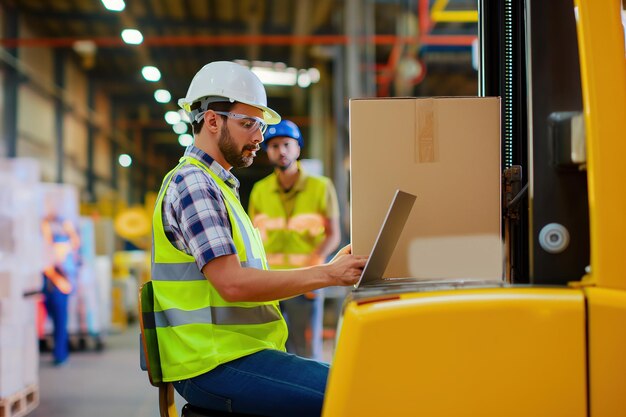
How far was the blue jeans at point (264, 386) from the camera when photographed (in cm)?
196

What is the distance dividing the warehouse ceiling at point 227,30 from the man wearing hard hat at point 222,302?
328 inches

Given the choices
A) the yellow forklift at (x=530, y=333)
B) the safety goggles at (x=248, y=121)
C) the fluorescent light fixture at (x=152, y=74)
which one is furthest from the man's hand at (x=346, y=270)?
the fluorescent light fixture at (x=152, y=74)

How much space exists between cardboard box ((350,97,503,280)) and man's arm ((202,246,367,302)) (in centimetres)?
16

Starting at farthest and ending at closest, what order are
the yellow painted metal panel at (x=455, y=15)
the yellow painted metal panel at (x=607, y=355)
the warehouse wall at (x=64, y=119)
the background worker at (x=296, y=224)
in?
the warehouse wall at (x=64, y=119) < the yellow painted metal panel at (x=455, y=15) < the background worker at (x=296, y=224) < the yellow painted metal panel at (x=607, y=355)

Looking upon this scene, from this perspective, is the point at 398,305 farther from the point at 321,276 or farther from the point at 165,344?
the point at 165,344

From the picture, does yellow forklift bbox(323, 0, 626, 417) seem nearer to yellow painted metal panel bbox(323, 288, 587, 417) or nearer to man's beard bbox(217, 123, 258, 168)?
yellow painted metal panel bbox(323, 288, 587, 417)

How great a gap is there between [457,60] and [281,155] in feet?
38.9

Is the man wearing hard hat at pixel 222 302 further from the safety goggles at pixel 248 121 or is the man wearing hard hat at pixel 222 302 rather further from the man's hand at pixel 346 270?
the safety goggles at pixel 248 121

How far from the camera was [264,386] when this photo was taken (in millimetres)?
1979

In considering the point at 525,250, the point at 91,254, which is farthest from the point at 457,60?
the point at 525,250

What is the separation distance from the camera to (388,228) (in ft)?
6.20

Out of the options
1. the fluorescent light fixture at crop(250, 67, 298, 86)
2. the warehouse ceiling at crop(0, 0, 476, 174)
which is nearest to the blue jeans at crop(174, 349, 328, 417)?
the warehouse ceiling at crop(0, 0, 476, 174)

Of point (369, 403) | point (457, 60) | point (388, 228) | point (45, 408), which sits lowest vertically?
point (45, 408)

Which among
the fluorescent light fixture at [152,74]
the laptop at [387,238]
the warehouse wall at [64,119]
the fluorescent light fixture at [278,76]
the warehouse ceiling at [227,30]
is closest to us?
the laptop at [387,238]
